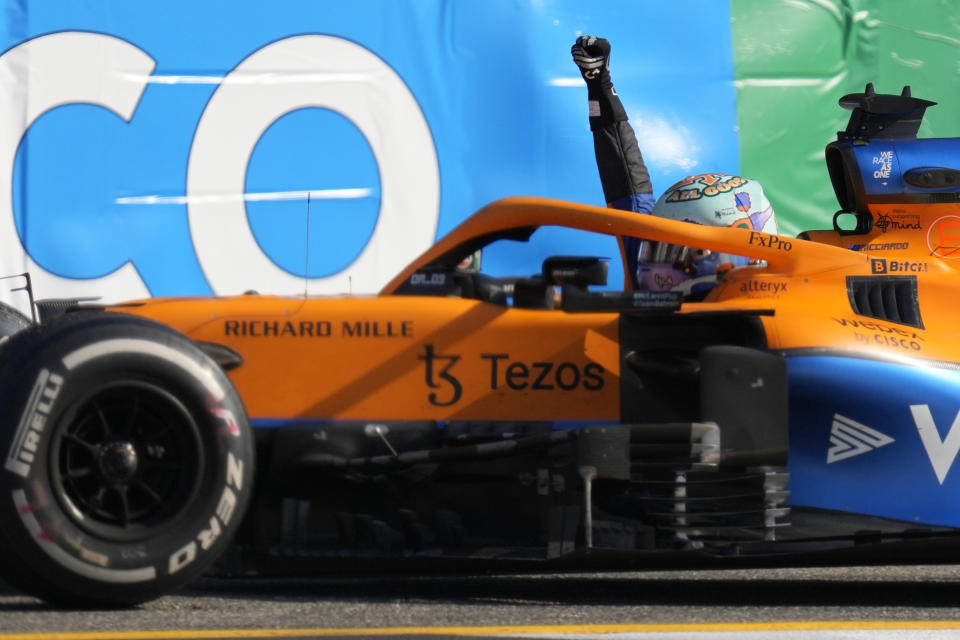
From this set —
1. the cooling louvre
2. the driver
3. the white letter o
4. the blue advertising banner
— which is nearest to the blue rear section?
the cooling louvre

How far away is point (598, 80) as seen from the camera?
7.06 metres

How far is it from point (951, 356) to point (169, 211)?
499 centimetres

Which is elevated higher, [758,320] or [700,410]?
[758,320]

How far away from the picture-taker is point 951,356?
4.48 metres

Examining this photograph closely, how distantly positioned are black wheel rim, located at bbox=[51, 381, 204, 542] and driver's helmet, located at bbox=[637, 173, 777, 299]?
1.94 meters

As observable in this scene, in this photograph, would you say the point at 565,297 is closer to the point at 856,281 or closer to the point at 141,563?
the point at 856,281

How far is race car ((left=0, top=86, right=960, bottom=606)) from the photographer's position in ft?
13.7

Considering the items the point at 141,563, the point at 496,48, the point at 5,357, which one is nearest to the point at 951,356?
the point at 141,563

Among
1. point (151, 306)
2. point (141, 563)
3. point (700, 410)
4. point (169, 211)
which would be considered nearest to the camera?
point (141, 563)

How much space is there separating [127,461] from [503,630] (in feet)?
3.74

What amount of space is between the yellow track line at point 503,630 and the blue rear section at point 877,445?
43cm

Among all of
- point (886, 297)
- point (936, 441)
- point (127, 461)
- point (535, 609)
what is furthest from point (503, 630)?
point (886, 297)

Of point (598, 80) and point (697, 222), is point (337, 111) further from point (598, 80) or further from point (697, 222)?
point (697, 222)

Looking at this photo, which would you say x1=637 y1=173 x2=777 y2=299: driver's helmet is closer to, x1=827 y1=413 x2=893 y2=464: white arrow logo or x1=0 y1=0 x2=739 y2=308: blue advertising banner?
x1=827 y1=413 x2=893 y2=464: white arrow logo
